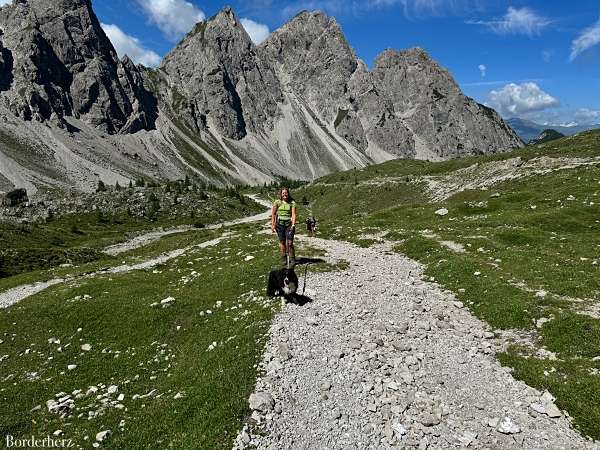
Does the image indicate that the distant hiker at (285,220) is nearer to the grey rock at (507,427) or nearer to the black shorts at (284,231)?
the black shorts at (284,231)

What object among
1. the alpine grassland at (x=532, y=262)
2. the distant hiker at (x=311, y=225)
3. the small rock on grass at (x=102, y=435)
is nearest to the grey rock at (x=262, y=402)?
the small rock on grass at (x=102, y=435)

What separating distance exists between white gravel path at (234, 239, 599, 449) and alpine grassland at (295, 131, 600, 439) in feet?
3.51

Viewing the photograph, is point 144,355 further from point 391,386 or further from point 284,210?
point 391,386

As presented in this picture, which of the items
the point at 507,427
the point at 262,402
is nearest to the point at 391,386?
the point at 507,427

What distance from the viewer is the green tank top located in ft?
80.0

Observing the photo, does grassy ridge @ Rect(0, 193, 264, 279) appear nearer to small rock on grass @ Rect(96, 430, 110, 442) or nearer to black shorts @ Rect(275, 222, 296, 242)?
black shorts @ Rect(275, 222, 296, 242)

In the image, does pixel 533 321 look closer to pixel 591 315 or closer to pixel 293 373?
pixel 591 315

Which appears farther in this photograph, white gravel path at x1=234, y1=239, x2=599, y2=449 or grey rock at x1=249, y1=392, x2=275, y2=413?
grey rock at x1=249, y1=392, x2=275, y2=413

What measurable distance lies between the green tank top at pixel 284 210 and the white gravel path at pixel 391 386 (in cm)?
529

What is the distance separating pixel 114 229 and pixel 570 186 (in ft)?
332

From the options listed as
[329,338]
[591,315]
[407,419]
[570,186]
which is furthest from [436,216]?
[407,419]

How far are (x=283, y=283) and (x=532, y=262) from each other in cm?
1681

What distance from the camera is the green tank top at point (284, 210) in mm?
24391


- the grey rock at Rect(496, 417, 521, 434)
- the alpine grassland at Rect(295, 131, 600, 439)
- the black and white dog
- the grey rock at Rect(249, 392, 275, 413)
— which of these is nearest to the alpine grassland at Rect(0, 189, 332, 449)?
the grey rock at Rect(249, 392, 275, 413)
